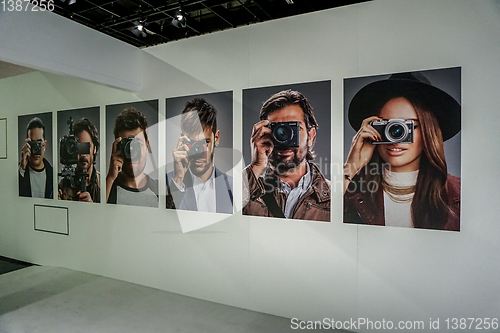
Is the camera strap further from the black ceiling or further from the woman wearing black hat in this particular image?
the black ceiling

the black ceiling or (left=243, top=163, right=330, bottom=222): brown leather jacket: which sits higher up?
the black ceiling

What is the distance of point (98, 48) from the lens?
320 centimetres

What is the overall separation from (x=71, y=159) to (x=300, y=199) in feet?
10.7

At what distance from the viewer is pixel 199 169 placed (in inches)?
133

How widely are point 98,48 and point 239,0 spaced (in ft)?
5.60

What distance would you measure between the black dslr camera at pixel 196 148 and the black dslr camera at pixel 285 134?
30.7 inches

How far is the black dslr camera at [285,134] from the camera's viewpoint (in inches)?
114

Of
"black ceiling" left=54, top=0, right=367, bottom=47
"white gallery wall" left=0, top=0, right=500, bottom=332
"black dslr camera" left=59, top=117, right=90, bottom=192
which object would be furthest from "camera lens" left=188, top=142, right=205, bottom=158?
"black dslr camera" left=59, top=117, right=90, bottom=192

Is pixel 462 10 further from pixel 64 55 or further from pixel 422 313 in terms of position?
pixel 64 55

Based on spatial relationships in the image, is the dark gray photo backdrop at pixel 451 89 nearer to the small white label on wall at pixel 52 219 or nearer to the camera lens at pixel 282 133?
the camera lens at pixel 282 133

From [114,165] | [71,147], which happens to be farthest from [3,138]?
[114,165]

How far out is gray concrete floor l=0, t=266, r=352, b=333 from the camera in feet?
9.22

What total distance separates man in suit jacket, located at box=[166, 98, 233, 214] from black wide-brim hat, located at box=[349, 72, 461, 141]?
1426 mm

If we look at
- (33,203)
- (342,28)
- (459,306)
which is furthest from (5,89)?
(459,306)
